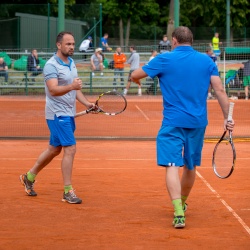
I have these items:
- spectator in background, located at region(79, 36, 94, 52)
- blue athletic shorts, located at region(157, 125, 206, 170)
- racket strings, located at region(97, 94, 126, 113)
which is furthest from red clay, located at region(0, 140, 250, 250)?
spectator in background, located at region(79, 36, 94, 52)

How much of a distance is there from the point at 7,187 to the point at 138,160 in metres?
3.36

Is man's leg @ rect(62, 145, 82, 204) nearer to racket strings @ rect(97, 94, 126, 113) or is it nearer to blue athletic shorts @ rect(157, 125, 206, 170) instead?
blue athletic shorts @ rect(157, 125, 206, 170)

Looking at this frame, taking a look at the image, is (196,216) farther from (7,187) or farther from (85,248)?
(7,187)

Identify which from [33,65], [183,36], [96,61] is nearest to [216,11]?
[96,61]

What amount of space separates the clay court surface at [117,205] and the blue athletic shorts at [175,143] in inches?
26.8

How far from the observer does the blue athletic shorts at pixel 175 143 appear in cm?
811

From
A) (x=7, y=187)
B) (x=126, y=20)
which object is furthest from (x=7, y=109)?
(x=126, y=20)

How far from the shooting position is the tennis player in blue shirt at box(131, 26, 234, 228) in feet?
26.5

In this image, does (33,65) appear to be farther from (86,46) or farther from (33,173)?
(33,173)

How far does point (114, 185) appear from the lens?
1093cm

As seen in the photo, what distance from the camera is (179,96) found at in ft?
26.5

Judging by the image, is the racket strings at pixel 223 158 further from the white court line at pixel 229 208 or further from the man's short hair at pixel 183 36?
the man's short hair at pixel 183 36

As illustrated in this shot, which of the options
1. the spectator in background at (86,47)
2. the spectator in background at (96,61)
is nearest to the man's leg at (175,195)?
the spectator in background at (96,61)

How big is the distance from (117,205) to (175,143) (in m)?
1.61
